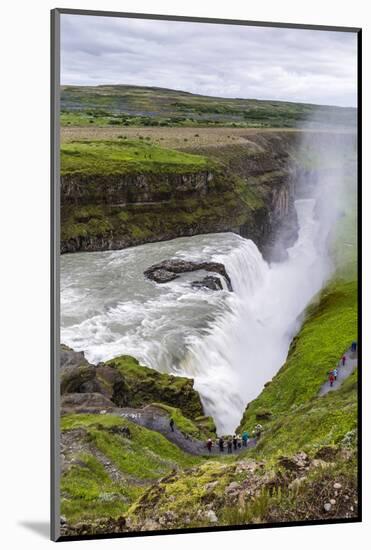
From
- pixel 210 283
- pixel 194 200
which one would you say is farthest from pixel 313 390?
pixel 194 200

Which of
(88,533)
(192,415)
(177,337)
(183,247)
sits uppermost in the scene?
(183,247)

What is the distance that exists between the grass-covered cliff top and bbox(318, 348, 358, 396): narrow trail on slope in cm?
284

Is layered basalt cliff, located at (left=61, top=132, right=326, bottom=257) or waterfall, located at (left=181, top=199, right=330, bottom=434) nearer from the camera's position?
layered basalt cliff, located at (left=61, top=132, right=326, bottom=257)

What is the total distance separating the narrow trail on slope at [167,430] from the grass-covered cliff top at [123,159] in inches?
108

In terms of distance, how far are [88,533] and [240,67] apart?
18.5ft

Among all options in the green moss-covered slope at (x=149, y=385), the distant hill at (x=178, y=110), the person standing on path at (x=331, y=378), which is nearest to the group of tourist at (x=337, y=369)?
the person standing on path at (x=331, y=378)

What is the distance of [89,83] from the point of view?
554 inches

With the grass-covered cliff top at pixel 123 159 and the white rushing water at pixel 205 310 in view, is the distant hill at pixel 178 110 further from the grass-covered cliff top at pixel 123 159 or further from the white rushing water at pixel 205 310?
the white rushing water at pixel 205 310

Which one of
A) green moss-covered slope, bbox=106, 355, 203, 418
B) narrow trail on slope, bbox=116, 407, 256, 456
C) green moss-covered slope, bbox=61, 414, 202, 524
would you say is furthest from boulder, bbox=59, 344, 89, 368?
narrow trail on slope, bbox=116, 407, 256, 456

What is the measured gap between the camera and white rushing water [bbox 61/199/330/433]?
14.2 meters

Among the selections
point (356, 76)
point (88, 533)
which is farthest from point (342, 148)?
point (88, 533)

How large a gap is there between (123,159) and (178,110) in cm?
85

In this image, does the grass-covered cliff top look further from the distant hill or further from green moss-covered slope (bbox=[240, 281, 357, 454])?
green moss-covered slope (bbox=[240, 281, 357, 454])

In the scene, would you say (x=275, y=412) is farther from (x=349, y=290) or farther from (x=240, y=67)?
(x=240, y=67)
